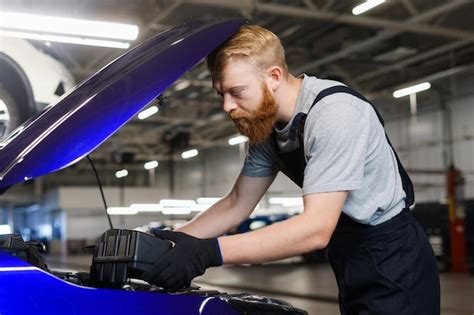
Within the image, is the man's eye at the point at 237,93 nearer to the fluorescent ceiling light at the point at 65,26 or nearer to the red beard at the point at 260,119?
the red beard at the point at 260,119

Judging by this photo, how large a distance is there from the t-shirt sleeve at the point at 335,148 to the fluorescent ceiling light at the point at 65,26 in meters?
5.07

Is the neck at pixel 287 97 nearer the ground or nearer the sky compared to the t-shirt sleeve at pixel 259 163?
nearer the sky

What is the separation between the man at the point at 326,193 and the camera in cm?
144

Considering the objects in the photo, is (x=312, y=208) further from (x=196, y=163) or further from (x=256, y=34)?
(x=196, y=163)

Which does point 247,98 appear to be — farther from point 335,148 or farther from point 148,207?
point 148,207

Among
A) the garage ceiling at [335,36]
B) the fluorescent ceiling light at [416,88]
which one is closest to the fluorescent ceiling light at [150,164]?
the garage ceiling at [335,36]

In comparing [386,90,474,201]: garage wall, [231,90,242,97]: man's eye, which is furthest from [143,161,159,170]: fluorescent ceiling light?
[231,90,242,97]: man's eye

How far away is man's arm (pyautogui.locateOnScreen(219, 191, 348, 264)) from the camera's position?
4.71 feet

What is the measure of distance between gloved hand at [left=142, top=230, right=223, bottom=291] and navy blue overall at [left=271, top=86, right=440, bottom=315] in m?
0.43

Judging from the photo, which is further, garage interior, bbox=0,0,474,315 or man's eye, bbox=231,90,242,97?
garage interior, bbox=0,0,474,315

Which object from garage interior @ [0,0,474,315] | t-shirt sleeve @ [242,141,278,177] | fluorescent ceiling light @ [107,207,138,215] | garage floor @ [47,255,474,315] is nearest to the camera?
t-shirt sleeve @ [242,141,278,177]

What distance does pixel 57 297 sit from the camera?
3.86ft

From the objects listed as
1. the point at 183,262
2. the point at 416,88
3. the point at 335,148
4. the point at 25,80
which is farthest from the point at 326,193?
the point at 416,88

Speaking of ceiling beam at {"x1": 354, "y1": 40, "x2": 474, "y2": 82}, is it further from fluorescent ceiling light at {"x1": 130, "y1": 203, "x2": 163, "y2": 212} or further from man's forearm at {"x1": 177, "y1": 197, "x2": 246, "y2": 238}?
fluorescent ceiling light at {"x1": 130, "y1": 203, "x2": 163, "y2": 212}
